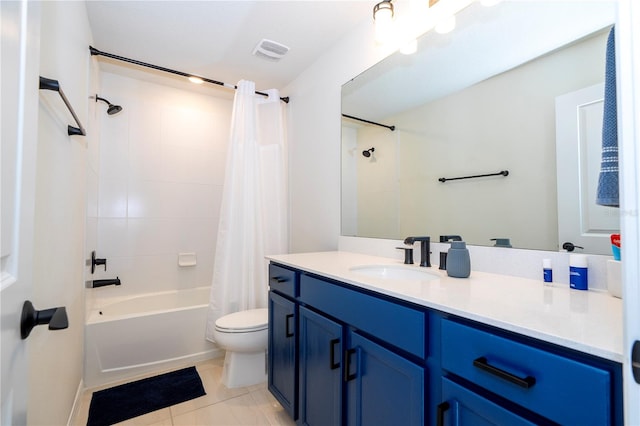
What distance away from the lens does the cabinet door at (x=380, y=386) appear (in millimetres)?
881

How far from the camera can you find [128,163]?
263 centimetres

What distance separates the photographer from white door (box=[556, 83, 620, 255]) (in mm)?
982

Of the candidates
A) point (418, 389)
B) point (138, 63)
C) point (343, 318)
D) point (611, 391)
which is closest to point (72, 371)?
point (343, 318)

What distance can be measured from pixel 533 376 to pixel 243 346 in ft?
5.38

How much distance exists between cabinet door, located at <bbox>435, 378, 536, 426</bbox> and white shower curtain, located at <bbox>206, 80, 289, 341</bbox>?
173cm

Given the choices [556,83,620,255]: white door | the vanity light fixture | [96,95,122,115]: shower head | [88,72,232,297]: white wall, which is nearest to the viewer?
[556,83,620,255]: white door

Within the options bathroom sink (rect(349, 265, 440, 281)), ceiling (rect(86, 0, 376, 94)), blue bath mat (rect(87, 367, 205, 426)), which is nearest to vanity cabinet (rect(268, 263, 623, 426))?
bathroom sink (rect(349, 265, 440, 281))

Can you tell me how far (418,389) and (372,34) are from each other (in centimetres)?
195

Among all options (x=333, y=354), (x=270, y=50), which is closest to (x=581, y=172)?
(x=333, y=354)

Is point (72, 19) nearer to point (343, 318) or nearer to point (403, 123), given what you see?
point (403, 123)

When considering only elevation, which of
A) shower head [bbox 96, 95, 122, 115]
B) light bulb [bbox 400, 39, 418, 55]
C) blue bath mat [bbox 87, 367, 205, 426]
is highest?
light bulb [bbox 400, 39, 418, 55]

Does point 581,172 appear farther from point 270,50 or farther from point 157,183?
point 157,183

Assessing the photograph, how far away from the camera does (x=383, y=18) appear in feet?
5.30

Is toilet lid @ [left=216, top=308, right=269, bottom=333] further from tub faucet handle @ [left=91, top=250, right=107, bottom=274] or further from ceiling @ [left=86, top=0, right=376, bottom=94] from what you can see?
ceiling @ [left=86, top=0, right=376, bottom=94]
